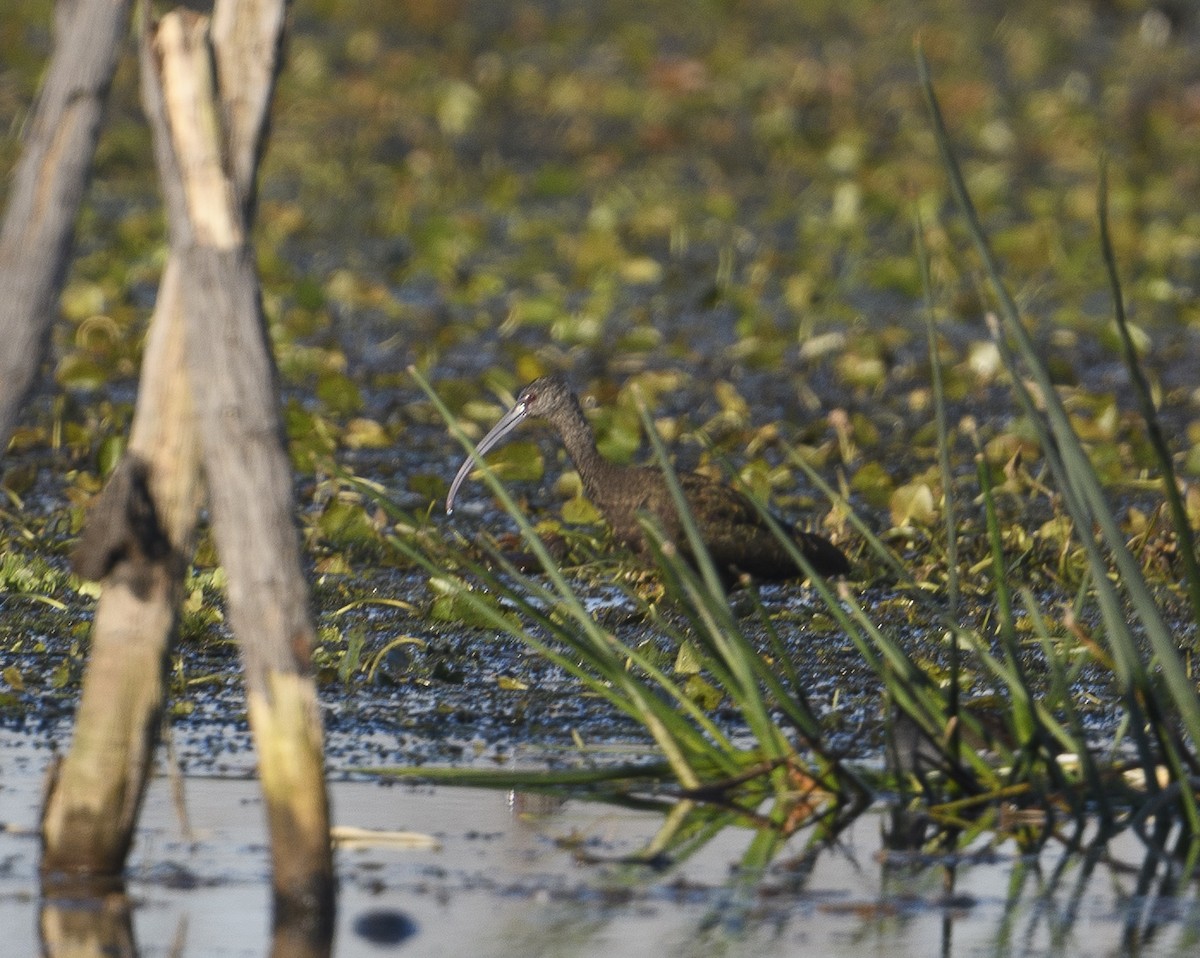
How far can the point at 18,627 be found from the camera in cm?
605

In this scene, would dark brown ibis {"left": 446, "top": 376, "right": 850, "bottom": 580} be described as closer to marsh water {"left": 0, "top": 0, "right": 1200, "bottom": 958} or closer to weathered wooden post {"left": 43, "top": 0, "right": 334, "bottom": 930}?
marsh water {"left": 0, "top": 0, "right": 1200, "bottom": 958}

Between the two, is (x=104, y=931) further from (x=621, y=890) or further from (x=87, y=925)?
(x=621, y=890)

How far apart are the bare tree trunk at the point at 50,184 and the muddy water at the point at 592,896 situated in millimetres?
834

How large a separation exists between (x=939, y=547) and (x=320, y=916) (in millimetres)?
3383

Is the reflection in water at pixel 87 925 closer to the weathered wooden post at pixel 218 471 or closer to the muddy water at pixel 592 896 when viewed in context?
the muddy water at pixel 592 896

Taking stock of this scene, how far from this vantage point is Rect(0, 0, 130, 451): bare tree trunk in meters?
3.83

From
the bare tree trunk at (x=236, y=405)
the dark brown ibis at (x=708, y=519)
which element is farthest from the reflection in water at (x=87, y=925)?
the dark brown ibis at (x=708, y=519)

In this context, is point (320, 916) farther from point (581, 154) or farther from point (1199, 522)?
point (581, 154)

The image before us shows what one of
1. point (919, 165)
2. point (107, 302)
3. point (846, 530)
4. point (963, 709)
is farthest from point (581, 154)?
point (963, 709)

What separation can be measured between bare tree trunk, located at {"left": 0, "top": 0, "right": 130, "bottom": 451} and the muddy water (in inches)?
32.9

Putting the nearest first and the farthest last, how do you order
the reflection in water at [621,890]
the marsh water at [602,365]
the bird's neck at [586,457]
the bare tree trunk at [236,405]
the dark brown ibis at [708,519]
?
1. the bare tree trunk at [236,405]
2. the reflection in water at [621,890]
3. the marsh water at [602,365]
4. the dark brown ibis at [708,519]
5. the bird's neck at [586,457]

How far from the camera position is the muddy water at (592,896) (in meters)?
3.82

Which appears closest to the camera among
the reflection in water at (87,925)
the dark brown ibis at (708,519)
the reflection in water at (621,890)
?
the reflection in water at (87,925)

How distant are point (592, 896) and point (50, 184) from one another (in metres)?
1.44
